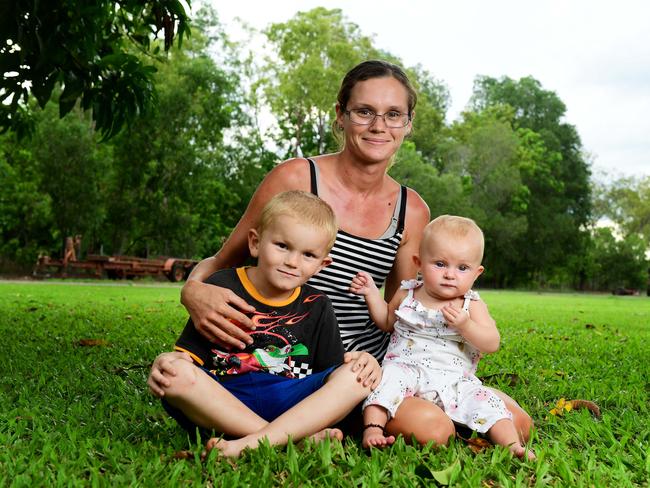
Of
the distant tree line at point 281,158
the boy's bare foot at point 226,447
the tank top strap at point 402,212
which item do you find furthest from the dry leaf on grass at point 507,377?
the distant tree line at point 281,158

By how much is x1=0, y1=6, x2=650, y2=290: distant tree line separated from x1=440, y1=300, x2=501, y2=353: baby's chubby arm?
11.7 metres

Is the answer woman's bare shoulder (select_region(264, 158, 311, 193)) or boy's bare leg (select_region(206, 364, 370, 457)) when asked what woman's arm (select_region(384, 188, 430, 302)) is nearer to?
woman's bare shoulder (select_region(264, 158, 311, 193))

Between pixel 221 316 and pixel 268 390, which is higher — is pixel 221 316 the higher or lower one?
the higher one

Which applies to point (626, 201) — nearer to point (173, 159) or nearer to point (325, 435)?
point (173, 159)

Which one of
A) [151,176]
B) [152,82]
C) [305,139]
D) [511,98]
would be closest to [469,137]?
[511,98]

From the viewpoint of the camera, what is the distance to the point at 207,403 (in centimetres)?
267

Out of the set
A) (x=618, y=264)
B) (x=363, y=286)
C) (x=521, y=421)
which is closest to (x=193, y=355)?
(x=363, y=286)

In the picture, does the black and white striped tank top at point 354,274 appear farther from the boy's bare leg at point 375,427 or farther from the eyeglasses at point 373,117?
the boy's bare leg at point 375,427

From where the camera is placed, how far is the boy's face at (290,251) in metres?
2.85

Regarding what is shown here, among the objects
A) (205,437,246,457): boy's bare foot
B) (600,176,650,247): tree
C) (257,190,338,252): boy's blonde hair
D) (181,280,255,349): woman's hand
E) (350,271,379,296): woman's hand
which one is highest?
(600,176,650,247): tree

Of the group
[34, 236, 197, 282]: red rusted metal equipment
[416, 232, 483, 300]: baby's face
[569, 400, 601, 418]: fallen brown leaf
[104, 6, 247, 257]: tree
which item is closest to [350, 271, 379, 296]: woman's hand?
[416, 232, 483, 300]: baby's face

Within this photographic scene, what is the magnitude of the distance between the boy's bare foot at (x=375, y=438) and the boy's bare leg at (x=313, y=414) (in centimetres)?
12

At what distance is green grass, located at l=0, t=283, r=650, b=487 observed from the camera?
2.42m

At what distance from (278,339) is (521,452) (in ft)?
3.33
